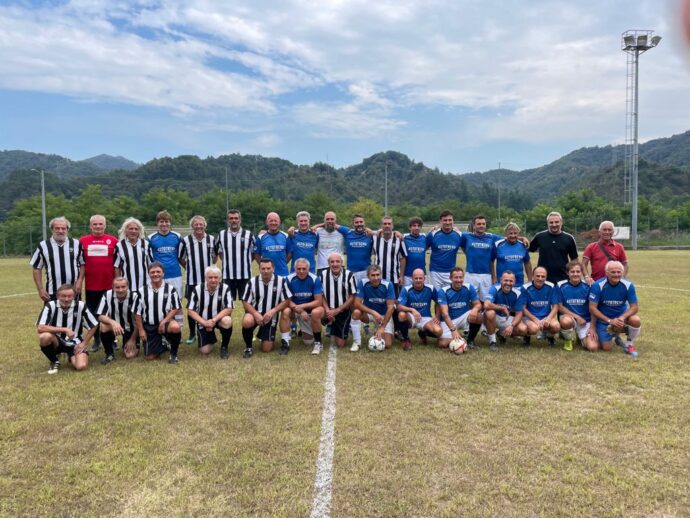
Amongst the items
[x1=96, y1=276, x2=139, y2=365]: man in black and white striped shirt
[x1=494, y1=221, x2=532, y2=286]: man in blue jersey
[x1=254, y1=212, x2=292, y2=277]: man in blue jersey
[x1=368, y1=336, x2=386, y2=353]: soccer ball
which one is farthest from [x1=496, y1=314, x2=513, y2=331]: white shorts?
[x1=96, y1=276, x2=139, y2=365]: man in black and white striped shirt

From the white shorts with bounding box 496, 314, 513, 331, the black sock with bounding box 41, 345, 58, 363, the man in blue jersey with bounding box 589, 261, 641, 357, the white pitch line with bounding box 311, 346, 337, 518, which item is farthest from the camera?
the white shorts with bounding box 496, 314, 513, 331

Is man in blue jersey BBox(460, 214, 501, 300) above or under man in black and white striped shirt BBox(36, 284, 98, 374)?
above

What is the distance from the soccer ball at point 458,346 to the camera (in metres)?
5.82

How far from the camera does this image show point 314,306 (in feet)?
20.5

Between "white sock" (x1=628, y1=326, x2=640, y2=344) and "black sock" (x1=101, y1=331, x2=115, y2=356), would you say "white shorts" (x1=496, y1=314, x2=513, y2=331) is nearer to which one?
"white sock" (x1=628, y1=326, x2=640, y2=344)

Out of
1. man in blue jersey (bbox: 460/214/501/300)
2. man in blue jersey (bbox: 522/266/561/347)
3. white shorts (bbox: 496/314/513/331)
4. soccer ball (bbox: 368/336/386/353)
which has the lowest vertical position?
soccer ball (bbox: 368/336/386/353)

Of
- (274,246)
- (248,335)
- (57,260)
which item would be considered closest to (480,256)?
(274,246)

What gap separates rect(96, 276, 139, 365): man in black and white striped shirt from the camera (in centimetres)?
560

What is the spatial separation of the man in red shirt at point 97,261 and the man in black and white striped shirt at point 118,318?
210 mm

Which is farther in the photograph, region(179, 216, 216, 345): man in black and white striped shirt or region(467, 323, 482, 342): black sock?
region(179, 216, 216, 345): man in black and white striped shirt

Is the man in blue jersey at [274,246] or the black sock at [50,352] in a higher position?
the man in blue jersey at [274,246]

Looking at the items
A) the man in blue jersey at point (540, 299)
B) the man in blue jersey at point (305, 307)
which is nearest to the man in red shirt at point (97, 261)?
the man in blue jersey at point (305, 307)

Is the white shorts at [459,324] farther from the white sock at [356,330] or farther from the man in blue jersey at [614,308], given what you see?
the man in blue jersey at [614,308]

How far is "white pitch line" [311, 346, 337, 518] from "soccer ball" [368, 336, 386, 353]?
1.31 metres
